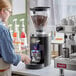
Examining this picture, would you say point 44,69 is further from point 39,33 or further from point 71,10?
point 71,10

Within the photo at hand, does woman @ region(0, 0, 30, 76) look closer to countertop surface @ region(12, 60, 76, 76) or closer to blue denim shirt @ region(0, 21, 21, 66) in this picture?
blue denim shirt @ region(0, 21, 21, 66)

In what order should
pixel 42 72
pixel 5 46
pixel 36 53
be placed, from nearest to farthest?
1. pixel 5 46
2. pixel 42 72
3. pixel 36 53

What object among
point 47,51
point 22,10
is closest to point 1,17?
point 47,51

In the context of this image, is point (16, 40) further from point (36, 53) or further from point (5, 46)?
point (5, 46)

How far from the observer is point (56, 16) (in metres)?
2.01

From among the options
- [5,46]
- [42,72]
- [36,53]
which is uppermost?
[5,46]


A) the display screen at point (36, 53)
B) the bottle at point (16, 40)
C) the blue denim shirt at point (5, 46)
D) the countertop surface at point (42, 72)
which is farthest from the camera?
the bottle at point (16, 40)

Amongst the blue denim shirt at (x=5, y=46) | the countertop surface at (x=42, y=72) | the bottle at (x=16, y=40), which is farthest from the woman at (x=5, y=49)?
the bottle at (x=16, y=40)

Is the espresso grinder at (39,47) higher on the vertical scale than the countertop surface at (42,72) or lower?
higher

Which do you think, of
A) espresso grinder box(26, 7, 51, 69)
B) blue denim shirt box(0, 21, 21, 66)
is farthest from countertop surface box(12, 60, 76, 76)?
blue denim shirt box(0, 21, 21, 66)

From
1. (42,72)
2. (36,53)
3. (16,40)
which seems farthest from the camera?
(16,40)

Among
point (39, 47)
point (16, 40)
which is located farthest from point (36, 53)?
point (16, 40)

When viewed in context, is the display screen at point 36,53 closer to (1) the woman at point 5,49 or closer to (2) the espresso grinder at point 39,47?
(2) the espresso grinder at point 39,47

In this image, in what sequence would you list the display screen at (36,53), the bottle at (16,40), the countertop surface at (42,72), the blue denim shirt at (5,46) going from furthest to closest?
the bottle at (16,40), the display screen at (36,53), the countertop surface at (42,72), the blue denim shirt at (5,46)
